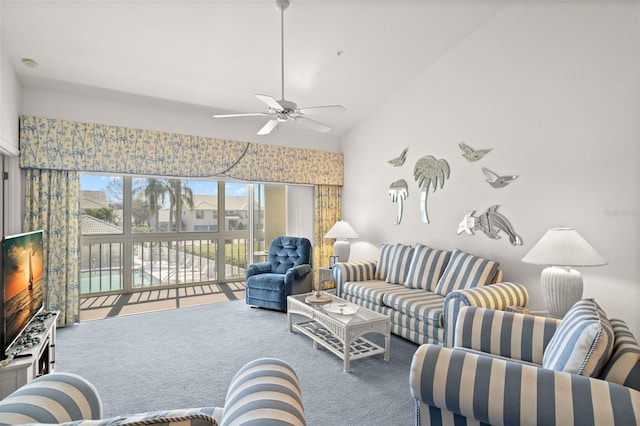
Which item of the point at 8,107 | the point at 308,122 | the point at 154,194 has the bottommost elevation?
the point at 154,194

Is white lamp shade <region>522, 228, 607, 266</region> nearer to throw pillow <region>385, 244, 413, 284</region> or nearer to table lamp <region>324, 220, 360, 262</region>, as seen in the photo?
throw pillow <region>385, 244, 413, 284</region>

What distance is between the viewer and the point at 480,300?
259 cm

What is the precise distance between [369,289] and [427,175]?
5.39 feet

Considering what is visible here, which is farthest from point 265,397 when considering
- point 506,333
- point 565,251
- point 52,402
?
point 565,251

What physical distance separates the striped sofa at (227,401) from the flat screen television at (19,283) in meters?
1.06

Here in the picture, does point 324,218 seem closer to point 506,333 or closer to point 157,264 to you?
point 157,264

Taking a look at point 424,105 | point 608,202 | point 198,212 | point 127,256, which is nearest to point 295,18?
point 424,105

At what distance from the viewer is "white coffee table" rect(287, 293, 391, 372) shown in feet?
8.63

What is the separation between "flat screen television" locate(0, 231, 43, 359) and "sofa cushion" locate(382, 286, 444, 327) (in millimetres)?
2979

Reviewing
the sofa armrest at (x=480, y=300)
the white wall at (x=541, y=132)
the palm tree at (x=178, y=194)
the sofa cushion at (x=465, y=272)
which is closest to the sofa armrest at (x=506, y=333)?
the sofa armrest at (x=480, y=300)

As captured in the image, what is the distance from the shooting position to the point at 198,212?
584cm

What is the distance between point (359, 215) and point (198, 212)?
295 centimetres

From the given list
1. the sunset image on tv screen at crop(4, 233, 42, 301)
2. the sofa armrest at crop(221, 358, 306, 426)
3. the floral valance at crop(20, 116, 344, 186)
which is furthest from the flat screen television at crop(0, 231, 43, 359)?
the sofa armrest at crop(221, 358, 306, 426)

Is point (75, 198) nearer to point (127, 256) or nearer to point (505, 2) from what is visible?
point (127, 256)
